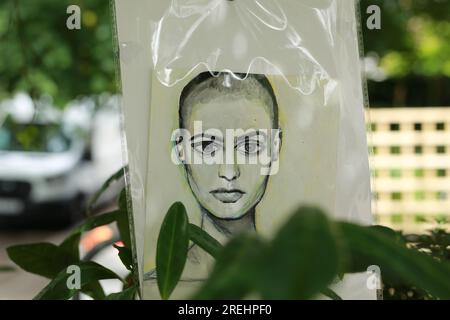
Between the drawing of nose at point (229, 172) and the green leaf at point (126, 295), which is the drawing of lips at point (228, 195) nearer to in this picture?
the drawing of nose at point (229, 172)

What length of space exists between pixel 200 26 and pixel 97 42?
3.64 meters

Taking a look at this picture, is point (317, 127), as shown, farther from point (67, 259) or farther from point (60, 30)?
point (60, 30)

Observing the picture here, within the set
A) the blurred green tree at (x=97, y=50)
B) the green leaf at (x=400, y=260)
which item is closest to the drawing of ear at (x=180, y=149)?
the green leaf at (x=400, y=260)

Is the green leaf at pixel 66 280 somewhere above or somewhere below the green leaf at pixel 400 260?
below

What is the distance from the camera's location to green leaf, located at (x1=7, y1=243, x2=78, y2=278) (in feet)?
4.28

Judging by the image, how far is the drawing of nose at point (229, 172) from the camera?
41.1 inches

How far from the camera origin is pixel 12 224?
7773 millimetres

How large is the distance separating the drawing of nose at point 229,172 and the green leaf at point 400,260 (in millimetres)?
459

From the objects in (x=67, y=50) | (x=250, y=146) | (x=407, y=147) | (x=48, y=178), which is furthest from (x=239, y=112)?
(x=48, y=178)

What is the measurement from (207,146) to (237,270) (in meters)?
0.54

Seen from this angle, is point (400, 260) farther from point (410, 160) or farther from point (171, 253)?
point (410, 160)

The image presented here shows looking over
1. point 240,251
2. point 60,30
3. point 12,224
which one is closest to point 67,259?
point 240,251

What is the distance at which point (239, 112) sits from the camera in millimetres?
1058
